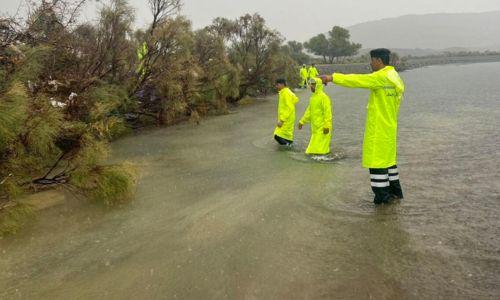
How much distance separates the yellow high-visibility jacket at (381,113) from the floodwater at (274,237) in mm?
650

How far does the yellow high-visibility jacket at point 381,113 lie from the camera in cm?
582

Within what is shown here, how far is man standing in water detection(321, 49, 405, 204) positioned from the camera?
5820mm

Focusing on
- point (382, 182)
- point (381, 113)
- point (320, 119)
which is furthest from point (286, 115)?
point (382, 182)

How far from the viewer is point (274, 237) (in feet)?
16.6

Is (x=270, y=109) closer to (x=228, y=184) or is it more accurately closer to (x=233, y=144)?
(x=233, y=144)

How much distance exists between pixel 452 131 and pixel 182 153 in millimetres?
6819

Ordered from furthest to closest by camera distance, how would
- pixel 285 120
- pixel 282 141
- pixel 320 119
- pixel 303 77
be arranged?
pixel 303 77 < pixel 282 141 < pixel 285 120 < pixel 320 119

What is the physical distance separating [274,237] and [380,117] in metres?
2.17

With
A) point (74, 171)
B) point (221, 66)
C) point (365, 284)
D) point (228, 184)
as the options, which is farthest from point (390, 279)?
point (221, 66)

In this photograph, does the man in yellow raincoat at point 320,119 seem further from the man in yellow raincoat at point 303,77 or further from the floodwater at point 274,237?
the man in yellow raincoat at point 303,77

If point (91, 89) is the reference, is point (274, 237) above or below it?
below

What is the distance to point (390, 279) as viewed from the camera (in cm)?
399

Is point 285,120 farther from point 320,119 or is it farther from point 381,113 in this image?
point 381,113

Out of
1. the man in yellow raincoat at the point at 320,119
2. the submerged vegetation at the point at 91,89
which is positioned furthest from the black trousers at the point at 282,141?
the submerged vegetation at the point at 91,89
